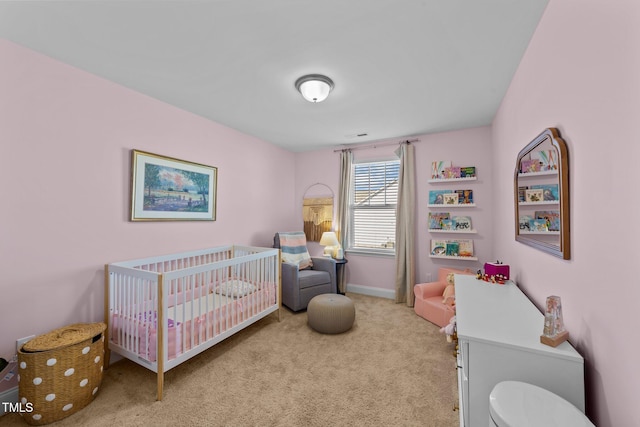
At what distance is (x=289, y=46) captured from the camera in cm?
171

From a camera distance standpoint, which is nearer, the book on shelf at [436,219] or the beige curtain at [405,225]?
the book on shelf at [436,219]

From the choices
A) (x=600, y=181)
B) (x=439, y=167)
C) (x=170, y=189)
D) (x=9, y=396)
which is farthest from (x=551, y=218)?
(x=9, y=396)

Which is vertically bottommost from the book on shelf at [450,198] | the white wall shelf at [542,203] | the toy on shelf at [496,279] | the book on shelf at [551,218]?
the toy on shelf at [496,279]

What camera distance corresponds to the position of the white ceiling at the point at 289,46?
1413 mm

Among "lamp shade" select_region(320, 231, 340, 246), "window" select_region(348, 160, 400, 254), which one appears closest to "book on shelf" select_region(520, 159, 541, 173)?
"window" select_region(348, 160, 400, 254)

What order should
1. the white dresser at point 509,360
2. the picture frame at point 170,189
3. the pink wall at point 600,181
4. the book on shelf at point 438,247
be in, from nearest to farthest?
the pink wall at point 600,181 → the white dresser at point 509,360 → the picture frame at point 170,189 → the book on shelf at point 438,247

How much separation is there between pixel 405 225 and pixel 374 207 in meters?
0.59

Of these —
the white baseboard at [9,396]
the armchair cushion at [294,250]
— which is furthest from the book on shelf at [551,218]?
the white baseboard at [9,396]

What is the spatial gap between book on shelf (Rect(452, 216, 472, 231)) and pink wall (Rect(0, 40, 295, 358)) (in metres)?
3.27

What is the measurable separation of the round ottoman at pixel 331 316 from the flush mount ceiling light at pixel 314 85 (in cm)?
197

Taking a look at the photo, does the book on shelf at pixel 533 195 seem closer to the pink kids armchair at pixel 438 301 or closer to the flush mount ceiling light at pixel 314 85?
the pink kids armchair at pixel 438 301

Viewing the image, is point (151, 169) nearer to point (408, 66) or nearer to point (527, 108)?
point (408, 66)

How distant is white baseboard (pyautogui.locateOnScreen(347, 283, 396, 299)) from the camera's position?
149 inches

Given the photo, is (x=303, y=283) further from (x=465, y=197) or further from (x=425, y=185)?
(x=465, y=197)
